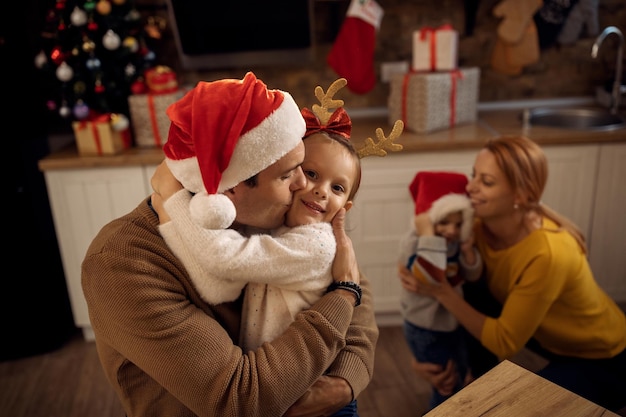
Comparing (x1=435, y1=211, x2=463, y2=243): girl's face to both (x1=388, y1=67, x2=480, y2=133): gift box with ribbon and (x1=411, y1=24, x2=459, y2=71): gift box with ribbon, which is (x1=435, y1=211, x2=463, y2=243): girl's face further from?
(x1=411, y1=24, x2=459, y2=71): gift box with ribbon

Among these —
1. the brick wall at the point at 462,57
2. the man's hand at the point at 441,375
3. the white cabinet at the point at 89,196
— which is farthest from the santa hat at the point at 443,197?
the brick wall at the point at 462,57

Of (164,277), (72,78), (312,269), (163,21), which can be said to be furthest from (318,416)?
(163,21)

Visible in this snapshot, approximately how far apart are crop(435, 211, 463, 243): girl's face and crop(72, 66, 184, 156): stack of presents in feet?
4.62

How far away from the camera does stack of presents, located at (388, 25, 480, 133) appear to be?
2.74 metres

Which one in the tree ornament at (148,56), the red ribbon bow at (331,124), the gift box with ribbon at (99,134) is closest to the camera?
the red ribbon bow at (331,124)

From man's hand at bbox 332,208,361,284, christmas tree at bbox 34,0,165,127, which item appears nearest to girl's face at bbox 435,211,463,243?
man's hand at bbox 332,208,361,284

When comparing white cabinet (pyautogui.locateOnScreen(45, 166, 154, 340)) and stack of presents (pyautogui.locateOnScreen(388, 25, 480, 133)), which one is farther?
stack of presents (pyautogui.locateOnScreen(388, 25, 480, 133))

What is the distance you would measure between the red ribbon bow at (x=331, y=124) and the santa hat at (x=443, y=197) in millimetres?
675

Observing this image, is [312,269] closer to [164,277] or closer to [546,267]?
[164,277]

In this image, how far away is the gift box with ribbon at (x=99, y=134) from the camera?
2.63 meters

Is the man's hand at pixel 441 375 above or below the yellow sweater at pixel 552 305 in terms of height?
below

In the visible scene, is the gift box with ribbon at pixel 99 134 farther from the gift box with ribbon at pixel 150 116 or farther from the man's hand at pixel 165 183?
the man's hand at pixel 165 183

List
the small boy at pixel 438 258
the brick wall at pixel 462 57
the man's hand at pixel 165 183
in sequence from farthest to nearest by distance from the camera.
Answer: the brick wall at pixel 462 57 → the small boy at pixel 438 258 → the man's hand at pixel 165 183

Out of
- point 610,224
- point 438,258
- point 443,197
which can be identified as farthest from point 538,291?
point 610,224
